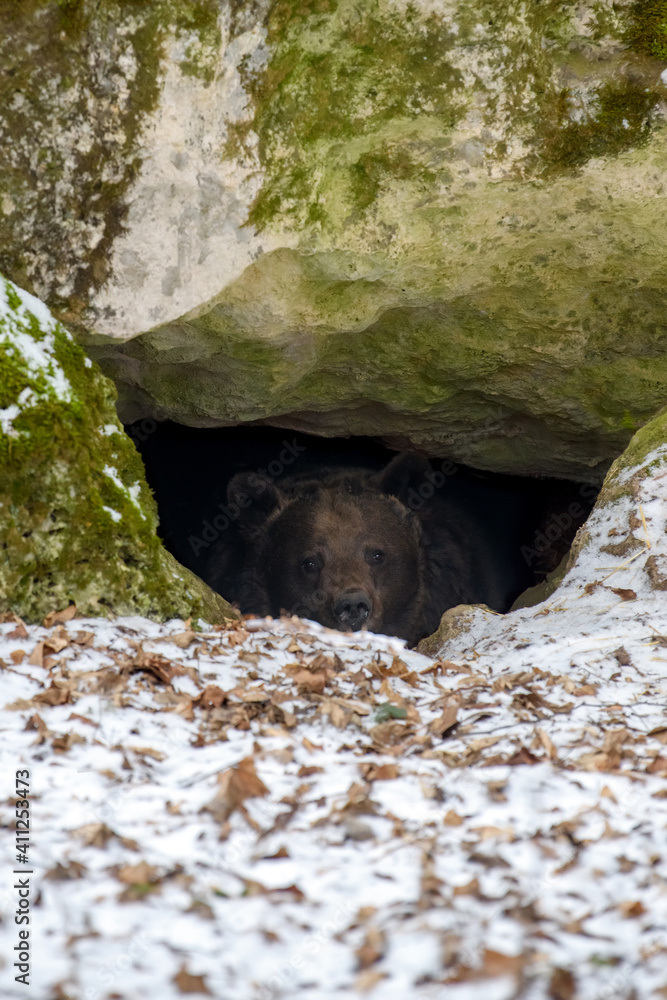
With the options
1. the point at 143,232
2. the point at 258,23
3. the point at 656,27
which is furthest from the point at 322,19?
the point at 656,27

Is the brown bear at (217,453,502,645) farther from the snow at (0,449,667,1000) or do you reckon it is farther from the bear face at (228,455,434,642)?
the snow at (0,449,667,1000)

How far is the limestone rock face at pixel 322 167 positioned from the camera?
12.4ft

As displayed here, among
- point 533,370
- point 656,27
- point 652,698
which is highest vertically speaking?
point 656,27

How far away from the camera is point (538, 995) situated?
1647mm

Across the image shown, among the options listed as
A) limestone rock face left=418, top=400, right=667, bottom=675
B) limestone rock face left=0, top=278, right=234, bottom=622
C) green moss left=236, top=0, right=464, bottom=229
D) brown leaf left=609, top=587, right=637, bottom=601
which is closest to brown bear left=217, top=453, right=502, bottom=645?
limestone rock face left=418, top=400, right=667, bottom=675

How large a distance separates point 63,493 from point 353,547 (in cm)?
377

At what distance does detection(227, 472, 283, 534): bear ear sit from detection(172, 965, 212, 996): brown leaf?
5843 mm

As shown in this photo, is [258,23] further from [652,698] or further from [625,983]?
[625,983]

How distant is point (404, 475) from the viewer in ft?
24.9

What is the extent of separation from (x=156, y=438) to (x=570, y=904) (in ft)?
20.4

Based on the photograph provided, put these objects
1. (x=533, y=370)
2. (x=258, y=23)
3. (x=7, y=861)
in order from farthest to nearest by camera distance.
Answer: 1. (x=533, y=370)
2. (x=258, y=23)
3. (x=7, y=861)

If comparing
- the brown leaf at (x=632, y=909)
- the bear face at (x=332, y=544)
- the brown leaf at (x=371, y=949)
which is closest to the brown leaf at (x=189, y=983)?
the brown leaf at (x=371, y=949)

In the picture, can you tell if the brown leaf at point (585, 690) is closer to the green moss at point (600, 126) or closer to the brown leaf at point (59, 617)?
the brown leaf at point (59, 617)

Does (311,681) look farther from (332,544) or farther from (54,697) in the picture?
(332,544)
